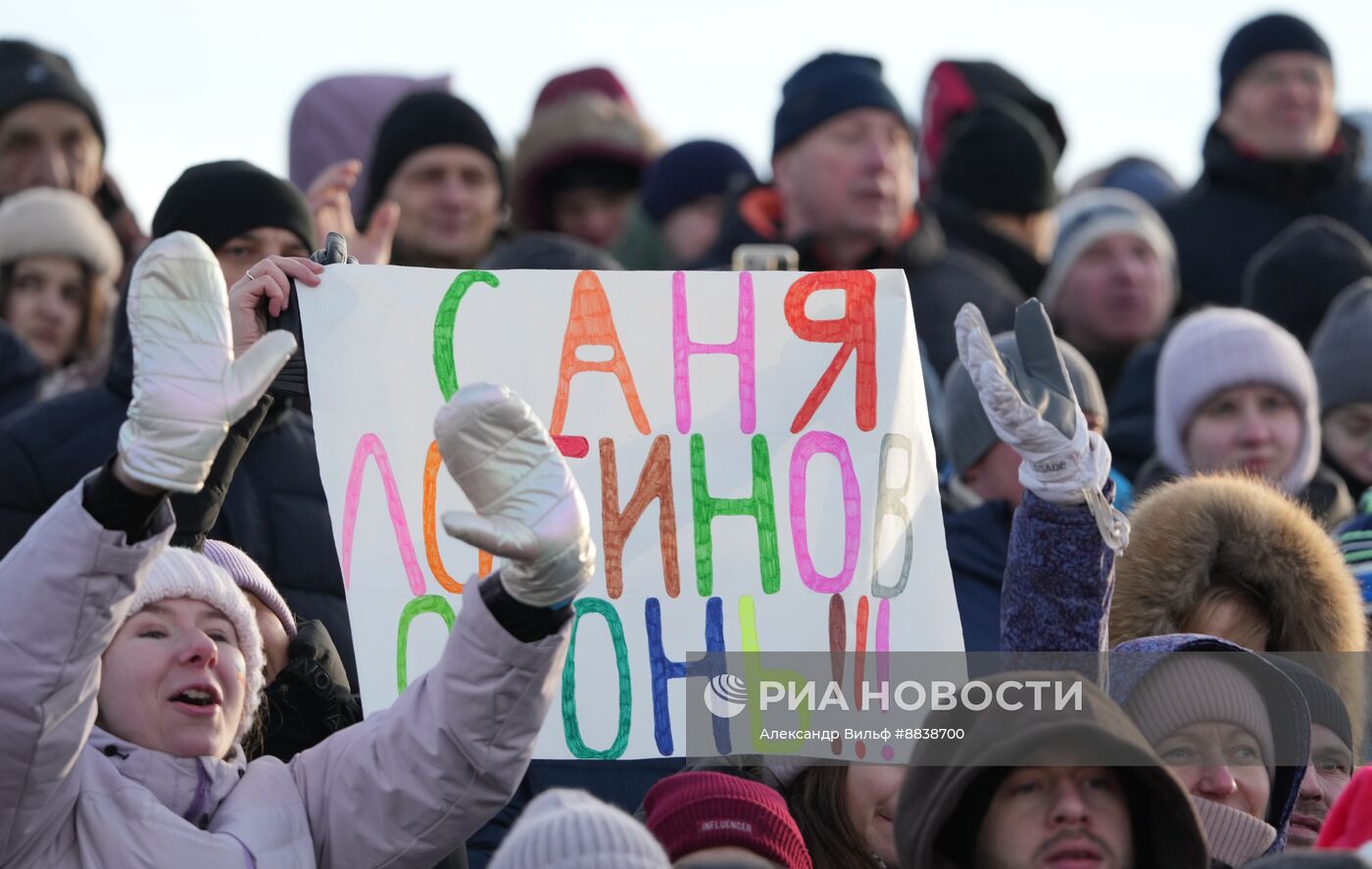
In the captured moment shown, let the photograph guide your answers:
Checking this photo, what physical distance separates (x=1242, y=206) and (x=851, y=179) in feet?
6.16

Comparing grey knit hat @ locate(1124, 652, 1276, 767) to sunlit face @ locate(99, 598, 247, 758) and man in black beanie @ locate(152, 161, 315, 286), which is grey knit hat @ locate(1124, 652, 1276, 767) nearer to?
sunlit face @ locate(99, 598, 247, 758)

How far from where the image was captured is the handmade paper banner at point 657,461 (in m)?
4.43

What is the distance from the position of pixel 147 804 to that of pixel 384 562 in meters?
0.83

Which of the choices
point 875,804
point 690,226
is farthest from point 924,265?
point 875,804

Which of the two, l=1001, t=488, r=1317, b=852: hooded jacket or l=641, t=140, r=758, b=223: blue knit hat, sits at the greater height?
l=641, t=140, r=758, b=223: blue knit hat

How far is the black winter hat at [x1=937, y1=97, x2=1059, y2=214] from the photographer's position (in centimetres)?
853

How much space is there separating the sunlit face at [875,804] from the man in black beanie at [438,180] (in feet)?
10.4

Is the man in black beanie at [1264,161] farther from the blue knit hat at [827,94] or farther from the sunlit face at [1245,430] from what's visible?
the sunlit face at [1245,430]

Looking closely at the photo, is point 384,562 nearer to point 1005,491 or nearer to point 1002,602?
point 1002,602

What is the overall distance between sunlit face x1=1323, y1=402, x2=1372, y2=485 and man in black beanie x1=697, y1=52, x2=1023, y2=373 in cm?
99

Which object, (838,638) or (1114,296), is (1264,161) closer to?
(1114,296)

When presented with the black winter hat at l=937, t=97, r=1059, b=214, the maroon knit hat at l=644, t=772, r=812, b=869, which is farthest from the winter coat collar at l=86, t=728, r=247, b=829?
the black winter hat at l=937, t=97, r=1059, b=214

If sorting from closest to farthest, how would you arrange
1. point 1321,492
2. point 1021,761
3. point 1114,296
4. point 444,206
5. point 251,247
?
point 1021,761 < point 251,247 < point 1321,492 < point 444,206 < point 1114,296

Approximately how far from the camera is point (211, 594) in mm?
4035
